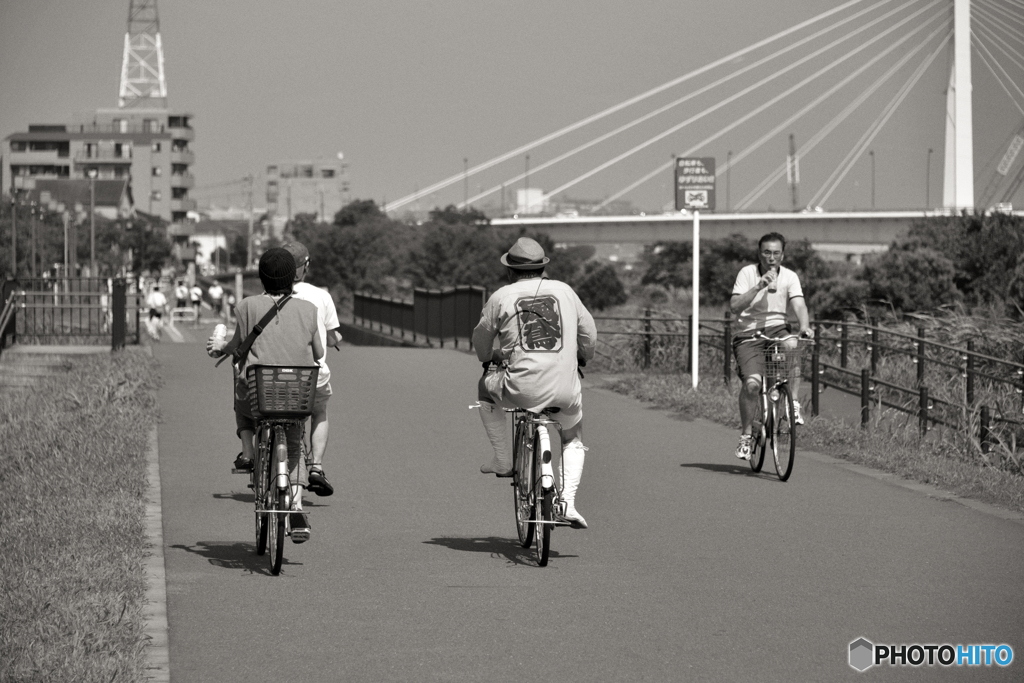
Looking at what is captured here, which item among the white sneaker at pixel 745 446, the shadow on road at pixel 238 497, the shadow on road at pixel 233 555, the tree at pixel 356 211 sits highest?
the tree at pixel 356 211

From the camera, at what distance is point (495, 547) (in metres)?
7.80

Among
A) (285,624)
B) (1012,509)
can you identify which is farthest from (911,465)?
(285,624)

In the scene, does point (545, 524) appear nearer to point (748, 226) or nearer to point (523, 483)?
point (523, 483)

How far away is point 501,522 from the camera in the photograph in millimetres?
8602

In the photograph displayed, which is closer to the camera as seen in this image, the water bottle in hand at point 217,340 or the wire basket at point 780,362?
the water bottle in hand at point 217,340

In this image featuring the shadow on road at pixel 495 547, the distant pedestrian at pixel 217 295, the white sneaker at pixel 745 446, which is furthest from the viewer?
the distant pedestrian at pixel 217 295

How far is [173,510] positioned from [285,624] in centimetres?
302

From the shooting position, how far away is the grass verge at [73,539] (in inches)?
208

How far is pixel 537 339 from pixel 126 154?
14078 centimetres

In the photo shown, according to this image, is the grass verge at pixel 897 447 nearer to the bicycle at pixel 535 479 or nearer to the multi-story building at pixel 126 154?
the bicycle at pixel 535 479

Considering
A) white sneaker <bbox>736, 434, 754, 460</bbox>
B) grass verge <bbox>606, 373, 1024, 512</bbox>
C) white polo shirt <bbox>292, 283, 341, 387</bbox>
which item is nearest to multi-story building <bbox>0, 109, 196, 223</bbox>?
grass verge <bbox>606, 373, 1024, 512</bbox>

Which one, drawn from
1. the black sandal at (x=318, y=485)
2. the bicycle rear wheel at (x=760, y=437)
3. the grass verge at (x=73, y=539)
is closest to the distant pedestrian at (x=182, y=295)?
the grass verge at (x=73, y=539)

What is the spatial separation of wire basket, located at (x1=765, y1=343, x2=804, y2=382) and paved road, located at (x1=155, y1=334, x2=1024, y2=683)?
30.7 inches

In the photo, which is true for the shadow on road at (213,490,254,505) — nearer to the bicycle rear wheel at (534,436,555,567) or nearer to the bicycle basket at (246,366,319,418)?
the bicycle basket at (246,366,319,418)
